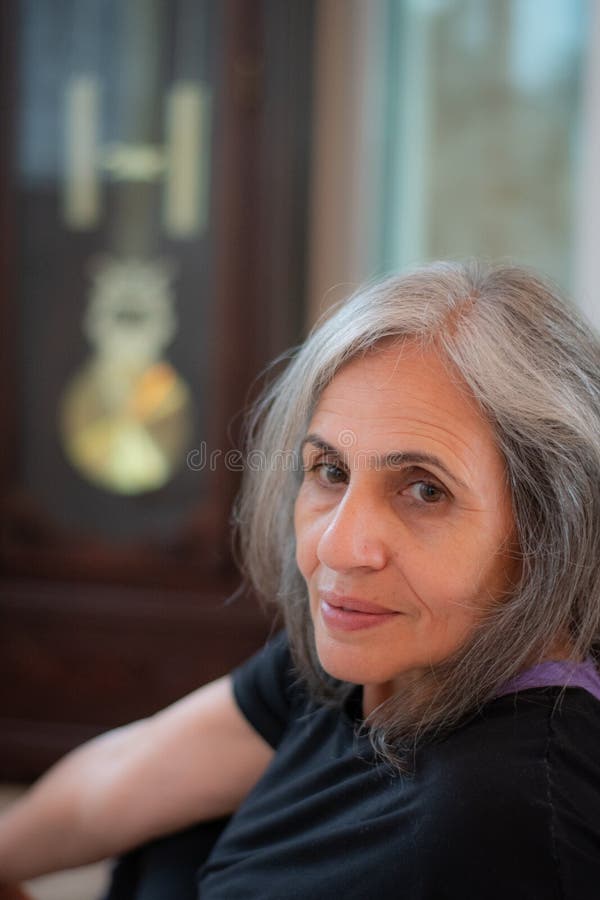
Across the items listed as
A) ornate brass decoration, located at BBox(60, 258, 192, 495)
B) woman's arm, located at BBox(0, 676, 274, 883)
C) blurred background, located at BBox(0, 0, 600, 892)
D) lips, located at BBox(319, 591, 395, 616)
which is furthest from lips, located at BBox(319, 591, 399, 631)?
ornate brass decoration, located at BBox(60, 258, 192, 495)

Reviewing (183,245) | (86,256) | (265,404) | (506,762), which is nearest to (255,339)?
(183,245)

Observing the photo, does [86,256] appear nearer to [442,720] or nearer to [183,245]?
[183,245]

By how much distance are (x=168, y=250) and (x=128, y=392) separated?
0.34m

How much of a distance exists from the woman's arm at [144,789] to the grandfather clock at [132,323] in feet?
4.00

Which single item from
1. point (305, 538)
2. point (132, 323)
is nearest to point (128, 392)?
point (132, 323)

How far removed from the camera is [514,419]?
872 millimetres

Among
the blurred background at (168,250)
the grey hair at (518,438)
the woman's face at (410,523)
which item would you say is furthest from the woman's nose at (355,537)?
the blurred background at (168,250)

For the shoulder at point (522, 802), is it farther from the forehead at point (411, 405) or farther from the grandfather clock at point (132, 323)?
the grandfather clock at point (132, 323)

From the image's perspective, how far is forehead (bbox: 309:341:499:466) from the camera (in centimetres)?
88

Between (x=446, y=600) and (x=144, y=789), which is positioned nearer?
(x=446, y=600)

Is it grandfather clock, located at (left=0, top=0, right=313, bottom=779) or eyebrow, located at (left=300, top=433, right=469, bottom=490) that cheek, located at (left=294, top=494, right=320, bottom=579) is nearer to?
eyebrow, located at (left=300, top=433, right=469, bottom=490)

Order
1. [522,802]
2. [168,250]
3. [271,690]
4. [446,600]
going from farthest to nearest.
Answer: [168,250] → [271,690] → [446,600] → [522,802]

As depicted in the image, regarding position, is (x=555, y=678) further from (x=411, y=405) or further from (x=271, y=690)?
(x=271, y=690)

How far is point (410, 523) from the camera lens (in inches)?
35.4
